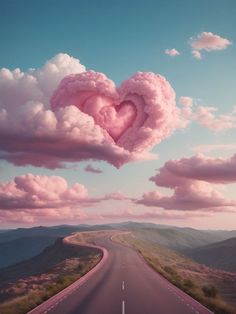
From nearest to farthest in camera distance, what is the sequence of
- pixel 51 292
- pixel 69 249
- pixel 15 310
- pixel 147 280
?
pixel 15 310 → pixel 51 292 → pixel 147 280 → pixel 69 249

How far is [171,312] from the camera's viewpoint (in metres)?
24.2

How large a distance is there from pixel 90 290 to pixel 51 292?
3.56m

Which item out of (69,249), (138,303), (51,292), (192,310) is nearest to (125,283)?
(51,292)

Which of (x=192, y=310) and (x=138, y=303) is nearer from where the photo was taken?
(x=192, y=310)

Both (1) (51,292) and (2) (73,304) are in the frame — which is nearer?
(2) (73,304)

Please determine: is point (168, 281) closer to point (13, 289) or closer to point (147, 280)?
point (147, 280)

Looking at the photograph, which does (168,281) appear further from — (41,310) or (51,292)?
(41,310)

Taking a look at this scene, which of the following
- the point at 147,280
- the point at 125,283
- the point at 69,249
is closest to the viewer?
the point at 125,283

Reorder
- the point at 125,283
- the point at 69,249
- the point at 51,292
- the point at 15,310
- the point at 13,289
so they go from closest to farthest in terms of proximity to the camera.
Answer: the point at 15,310 → the point at 51,292 → the point at 125,283 → the point at 13,289 → the point at 69,249

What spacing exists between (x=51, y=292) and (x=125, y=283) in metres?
8.81

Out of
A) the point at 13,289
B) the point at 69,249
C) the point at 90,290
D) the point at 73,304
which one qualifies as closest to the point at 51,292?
the point at 90,290

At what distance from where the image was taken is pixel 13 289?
48625 millimetres

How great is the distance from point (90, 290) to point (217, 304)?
475 inches

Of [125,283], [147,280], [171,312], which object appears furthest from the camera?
[147,280]
